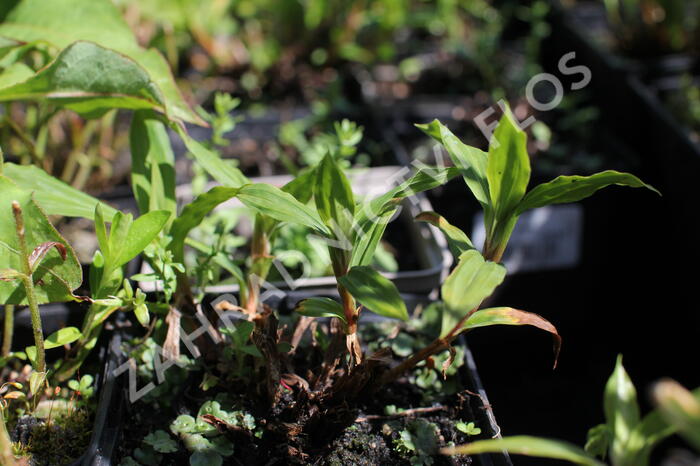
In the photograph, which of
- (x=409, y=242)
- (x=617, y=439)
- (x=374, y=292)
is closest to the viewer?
(x=617, y=439)

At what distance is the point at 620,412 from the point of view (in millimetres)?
542

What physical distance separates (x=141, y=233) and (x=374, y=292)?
254 mm

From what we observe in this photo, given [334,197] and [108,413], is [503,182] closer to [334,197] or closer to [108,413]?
[334,197]

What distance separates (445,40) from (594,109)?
0.52 metres

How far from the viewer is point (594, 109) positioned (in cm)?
144

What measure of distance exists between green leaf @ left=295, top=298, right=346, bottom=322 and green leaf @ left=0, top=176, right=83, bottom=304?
0.79ft

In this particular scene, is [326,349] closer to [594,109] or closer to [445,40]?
[594,109]

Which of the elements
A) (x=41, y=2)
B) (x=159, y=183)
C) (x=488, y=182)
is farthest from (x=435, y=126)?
(x=41, y=2)

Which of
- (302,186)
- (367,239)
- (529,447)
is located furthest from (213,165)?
(529,447)

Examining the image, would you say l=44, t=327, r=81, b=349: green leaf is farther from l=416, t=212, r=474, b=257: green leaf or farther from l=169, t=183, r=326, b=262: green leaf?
l=416, t=212, r=474, b=257: green leaf

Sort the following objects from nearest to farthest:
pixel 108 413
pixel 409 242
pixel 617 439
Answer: pixel 617 439 → pixel 108 413 → pixel 409 242

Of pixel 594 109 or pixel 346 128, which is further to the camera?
pixel 594 109

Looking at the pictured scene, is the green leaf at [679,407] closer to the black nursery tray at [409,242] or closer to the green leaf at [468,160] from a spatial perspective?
the green leaf at [468,160]

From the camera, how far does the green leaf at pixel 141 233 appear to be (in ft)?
2.31
